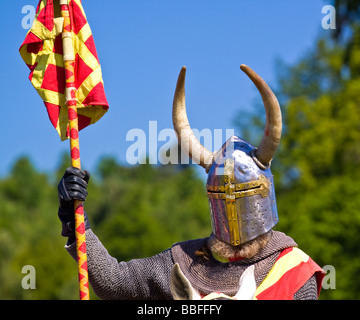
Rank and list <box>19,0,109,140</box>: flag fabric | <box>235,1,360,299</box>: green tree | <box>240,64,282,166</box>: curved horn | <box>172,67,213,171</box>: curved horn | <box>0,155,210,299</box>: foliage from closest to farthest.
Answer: <box>240,64,282,166</box>: curved horn < <box>19,0,109,140</box>: flag fabric < <box>172,67,213,171</box>: curved horn < <box>235,1,360,299</box>: green tree < <box>0,155,210,299</box>: foliage

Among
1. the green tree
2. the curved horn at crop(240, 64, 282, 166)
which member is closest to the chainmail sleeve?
the curved horn at crop(240, 64, 282, 166)

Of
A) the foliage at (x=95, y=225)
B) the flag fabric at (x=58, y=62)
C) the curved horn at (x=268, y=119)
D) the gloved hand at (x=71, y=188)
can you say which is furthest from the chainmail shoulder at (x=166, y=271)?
the foliage at (x=95, y=225)

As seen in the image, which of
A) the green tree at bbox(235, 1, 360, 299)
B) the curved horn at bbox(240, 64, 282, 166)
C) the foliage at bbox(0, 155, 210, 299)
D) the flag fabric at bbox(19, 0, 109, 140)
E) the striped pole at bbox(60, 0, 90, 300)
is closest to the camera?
the striped pole at bbox(60, 0, 90, 300)

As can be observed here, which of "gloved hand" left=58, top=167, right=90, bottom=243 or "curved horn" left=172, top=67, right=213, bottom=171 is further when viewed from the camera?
"curved horn" left=172, top=67, right=213, bottom=171

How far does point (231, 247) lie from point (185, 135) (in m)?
0.97

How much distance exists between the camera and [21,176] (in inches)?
3342

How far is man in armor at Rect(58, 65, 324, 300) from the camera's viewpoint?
6.79m

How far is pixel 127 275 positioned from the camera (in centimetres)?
713

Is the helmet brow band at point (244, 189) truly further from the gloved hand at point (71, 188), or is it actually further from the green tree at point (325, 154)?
the green tree at point (325, 154)

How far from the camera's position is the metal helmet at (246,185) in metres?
6.87

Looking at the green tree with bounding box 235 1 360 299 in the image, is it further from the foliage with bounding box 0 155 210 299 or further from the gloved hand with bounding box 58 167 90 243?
the gloved hand with bounding box 58 167 90 243

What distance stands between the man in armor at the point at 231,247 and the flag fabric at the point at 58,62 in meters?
0.64
